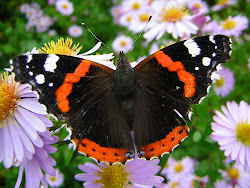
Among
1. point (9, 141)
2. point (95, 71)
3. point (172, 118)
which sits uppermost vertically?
point (95, 71)

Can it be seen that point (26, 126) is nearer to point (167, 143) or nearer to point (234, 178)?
point (167, 143)

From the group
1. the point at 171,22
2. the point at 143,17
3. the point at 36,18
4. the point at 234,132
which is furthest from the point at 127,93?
the point at 36,18

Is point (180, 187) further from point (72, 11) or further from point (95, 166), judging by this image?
point (72, 11)

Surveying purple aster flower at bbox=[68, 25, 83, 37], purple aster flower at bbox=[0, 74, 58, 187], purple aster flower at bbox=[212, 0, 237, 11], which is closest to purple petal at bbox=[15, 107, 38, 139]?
purple aster flower at bbox=[0, 74, 58, 187]

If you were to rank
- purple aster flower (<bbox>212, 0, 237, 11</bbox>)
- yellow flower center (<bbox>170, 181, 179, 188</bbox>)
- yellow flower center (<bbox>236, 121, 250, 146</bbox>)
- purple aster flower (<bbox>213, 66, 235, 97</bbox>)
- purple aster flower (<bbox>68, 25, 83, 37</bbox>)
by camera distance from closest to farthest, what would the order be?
yellow flower center (<bbox>236, 121, 250, 146</bbox>) < yellow flower center (<bbox>170, 181, 179, 188</bbox>) < purple aster flower (<bbox>213, 66, 235, 97</bbox>) < purple aster flower (<bbox>212, 0, 237, 11</bbox>) < purple aster flower (<bbox>68, 25, 83, 37</bbox>)

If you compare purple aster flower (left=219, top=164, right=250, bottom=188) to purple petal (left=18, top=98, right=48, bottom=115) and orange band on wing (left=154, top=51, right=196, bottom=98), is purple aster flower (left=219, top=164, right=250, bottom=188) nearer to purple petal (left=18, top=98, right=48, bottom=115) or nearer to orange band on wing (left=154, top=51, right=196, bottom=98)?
orange band on wing (left=154, top=51, right=196, bottom=98)

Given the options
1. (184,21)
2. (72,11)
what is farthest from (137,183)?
(72,11)
